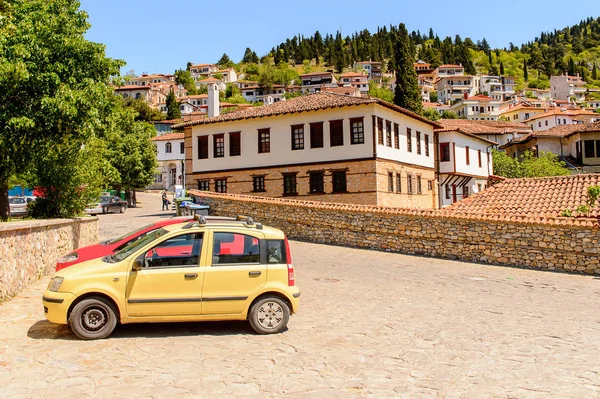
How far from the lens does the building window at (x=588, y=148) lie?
178 ft

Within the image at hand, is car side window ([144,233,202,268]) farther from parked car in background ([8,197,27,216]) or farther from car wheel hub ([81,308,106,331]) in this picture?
parked car in background ([8,197,27,216])

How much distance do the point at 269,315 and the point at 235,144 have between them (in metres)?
25.7

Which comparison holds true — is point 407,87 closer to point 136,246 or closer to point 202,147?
point 202,147

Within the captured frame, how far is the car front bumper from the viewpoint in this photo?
6.79m

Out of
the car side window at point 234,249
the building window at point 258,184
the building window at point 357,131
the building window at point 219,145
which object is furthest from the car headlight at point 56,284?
the building window at point 219,145

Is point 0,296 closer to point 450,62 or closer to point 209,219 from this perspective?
point 209,219

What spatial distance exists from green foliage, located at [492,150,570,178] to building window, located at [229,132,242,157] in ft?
98.3

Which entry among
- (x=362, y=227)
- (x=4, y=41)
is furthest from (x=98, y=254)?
(x=362, y=227)

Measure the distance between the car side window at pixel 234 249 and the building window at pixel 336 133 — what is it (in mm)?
21778

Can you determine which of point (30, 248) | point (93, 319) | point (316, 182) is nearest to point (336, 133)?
point (316, 182)

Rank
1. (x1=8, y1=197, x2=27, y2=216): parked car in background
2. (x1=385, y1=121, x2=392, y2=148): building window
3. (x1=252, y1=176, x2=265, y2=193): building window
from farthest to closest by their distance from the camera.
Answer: (x1=252, y1=176, x2=265, y2=193): building window
(x1=8, y1=197, x2=27, y2=216): parked car in background
(x1=385, y1=121, x2=392, y2=148): building window

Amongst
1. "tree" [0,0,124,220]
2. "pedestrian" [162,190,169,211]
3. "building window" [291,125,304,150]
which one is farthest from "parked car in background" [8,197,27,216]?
"tree" [0,0,124,220]

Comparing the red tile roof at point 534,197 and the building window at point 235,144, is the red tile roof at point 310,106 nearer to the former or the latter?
the building window at point 235,144

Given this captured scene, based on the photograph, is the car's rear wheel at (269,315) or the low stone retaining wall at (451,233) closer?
the car's rear wheel at (269,315)
